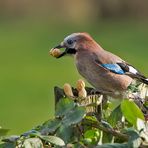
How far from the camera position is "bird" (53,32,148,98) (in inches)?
180

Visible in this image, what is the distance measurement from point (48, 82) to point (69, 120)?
41.4 ft

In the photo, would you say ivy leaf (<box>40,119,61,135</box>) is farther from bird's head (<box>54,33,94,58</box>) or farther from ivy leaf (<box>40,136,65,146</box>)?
bird's head (<box>54,33,94,58</box>)

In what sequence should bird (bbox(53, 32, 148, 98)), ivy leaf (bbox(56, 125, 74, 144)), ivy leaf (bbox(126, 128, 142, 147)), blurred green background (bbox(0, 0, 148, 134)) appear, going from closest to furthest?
ivy leaf (bbox(126, 128, 142, 147))
ivy leaf (bbox(56, 125, 74, 144))
bird (bbox(53, 32, 148, 98))
blurred green background (bbox(0, 0, 148, 134))

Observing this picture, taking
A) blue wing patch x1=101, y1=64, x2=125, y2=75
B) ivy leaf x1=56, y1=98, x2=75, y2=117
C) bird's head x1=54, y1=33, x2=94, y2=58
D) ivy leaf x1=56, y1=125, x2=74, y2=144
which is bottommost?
ivy leaf x1=56, y1=125, x2=74, y2=144

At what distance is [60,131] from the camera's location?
2029 millimetres

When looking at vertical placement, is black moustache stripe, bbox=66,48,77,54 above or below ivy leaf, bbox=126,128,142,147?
above

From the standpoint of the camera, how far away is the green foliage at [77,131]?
6.44 ft

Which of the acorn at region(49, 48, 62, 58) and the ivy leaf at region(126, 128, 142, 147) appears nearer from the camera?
the ivy leaf at region(126, 128, 142, 147)

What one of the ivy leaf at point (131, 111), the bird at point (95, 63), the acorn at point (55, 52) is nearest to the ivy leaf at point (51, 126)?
the ivy leaf at point (131, 111)

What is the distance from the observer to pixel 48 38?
65.1 feet

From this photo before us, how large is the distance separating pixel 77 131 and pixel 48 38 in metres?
17.8

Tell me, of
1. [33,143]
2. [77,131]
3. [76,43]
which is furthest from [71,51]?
[33,143]

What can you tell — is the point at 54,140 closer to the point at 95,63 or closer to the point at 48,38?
the point at 95,63

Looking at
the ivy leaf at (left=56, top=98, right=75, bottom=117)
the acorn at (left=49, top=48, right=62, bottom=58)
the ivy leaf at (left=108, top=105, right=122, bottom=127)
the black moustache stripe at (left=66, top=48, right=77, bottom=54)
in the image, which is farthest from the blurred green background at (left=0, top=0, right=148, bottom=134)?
the ivy leaf at (left=56, top=98, right=75, bottom=117)
